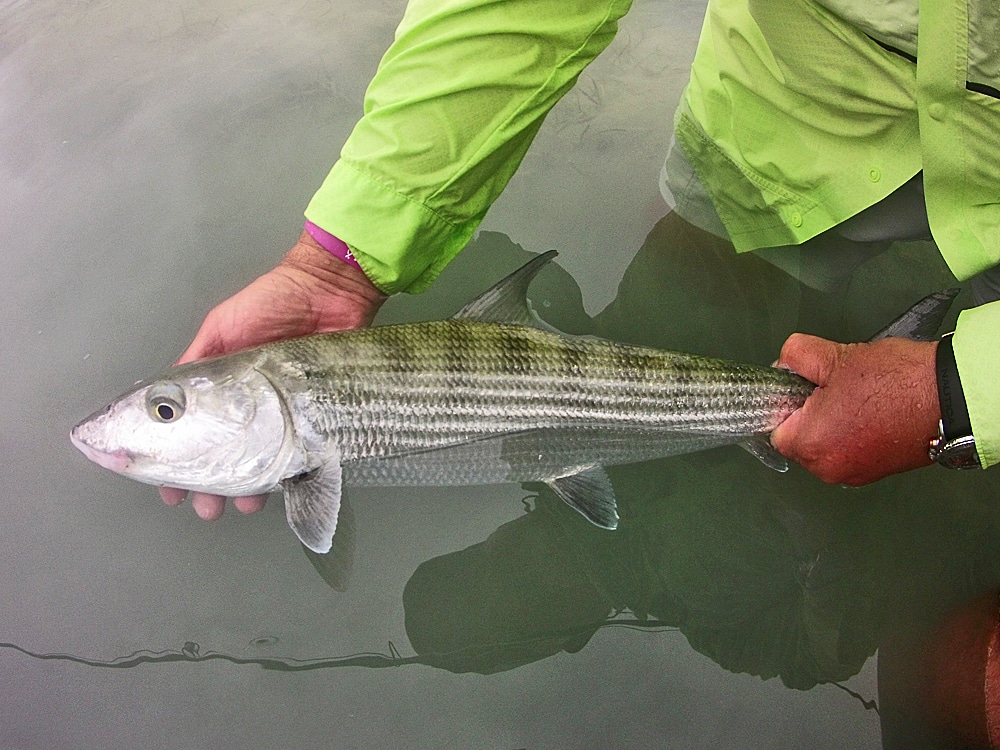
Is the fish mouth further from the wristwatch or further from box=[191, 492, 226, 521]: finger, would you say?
the wristwatch

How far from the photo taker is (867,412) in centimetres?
195

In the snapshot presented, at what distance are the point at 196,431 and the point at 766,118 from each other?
2161 millimetres

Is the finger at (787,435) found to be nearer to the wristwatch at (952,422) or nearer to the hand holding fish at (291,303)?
the wristwatch at (952,422)

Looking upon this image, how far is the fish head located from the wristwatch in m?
1.79

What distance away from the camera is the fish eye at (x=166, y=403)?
203cm

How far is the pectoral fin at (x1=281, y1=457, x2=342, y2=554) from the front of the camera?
6.95ft

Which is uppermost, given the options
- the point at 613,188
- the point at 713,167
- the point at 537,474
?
the point at 713,167

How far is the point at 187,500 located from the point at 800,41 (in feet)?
8.71

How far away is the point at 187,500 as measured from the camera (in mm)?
2680

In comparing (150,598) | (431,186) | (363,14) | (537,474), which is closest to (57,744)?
(150,598)

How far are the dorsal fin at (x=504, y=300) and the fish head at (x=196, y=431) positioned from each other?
678 mm

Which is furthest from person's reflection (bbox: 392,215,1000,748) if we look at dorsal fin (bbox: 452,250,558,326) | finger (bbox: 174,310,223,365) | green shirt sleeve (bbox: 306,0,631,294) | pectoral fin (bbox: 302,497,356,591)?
green shirt sleeve (bbox: 306,0,631,294)

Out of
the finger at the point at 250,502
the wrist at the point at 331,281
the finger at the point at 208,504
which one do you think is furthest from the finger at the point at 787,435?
the finger at the point at 208,504

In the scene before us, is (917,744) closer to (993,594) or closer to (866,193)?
(993,594)
